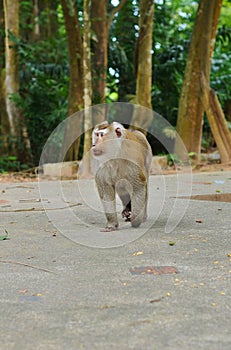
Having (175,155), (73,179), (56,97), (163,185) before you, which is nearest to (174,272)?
(163,185)

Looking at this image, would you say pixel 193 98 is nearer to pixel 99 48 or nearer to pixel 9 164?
pixel 99 48

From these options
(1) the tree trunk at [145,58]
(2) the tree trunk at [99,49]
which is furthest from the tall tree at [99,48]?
(1) the tree trunk at [145,58]

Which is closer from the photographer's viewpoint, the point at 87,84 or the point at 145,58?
the point at 87,84

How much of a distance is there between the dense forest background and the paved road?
16.0 ft

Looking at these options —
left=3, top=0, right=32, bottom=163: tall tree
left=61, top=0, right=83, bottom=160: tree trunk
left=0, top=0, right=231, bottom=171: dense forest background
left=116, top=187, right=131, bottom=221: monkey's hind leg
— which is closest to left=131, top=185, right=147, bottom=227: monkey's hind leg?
left=116, top=187, right=131, bottom=221: monkey's hind leg

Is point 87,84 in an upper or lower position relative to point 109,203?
upper

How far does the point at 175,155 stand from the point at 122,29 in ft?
14.0

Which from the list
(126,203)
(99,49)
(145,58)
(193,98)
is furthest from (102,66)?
(126,203)

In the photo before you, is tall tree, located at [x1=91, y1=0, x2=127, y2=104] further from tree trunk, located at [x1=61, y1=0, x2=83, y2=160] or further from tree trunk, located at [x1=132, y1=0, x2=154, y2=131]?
tree trunk, located at [x1=132, y1=0, x2=154, y2=131]

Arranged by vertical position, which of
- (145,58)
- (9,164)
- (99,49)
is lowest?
(9,164)

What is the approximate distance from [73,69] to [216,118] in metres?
2.72

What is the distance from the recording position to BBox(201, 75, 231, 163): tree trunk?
405 inches

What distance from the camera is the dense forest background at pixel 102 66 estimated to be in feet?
34.3

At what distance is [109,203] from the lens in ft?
14.2
